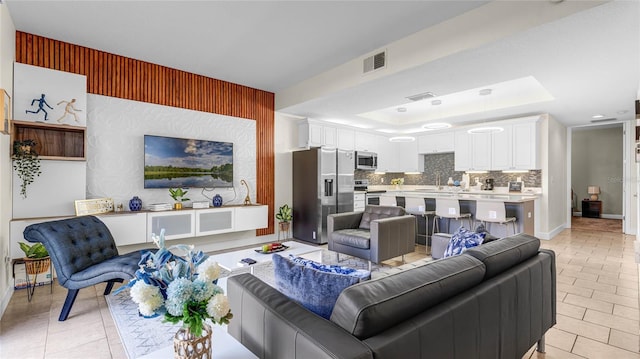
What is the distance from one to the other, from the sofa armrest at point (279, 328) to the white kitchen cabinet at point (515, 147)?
647cm

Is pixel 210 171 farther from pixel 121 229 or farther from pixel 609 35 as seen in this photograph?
pixel 609 35

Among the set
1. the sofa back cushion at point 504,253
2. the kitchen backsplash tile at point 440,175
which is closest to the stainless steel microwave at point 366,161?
the kitchen backsplash tile at point 440,175

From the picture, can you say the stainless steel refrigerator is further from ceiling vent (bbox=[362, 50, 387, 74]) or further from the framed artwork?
the framed artwork

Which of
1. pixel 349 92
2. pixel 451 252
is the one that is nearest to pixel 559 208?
pixel 349 92

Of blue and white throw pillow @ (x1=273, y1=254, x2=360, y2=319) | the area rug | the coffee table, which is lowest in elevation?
the area rug

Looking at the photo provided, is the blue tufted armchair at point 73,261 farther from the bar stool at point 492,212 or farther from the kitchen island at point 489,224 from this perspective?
the bar stool at point 492,212

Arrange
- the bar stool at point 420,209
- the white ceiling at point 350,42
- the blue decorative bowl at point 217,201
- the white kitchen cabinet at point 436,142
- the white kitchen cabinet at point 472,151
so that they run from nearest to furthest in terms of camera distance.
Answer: the white ceiling at point 350,42 < the blue decorative bowl at point 217,201 < the bar stool at point 420,209 < the white kitchen cabinet at point 472,151 < the white kitchen cabinet at point 436,142

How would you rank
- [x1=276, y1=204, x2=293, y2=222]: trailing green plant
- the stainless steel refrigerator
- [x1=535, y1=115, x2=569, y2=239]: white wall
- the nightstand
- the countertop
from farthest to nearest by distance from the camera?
the nightstand
[x1=535, y1=115, x2=569, y2=239]: white wall
[x1=276, y1=204, x2=293, y2=222]: trailing green plant
the stainless steel refrigerator
the countertop

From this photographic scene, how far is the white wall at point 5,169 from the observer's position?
294 cm

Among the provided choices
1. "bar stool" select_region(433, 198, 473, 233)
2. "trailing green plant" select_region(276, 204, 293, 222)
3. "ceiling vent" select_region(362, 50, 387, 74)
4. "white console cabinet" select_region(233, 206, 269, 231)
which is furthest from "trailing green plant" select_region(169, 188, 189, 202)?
"bar stool" select_region(433, 198, 473, 233)

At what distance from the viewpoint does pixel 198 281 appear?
1.11m

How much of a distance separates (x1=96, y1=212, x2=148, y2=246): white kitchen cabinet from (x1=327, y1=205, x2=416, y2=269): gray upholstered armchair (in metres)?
2.53

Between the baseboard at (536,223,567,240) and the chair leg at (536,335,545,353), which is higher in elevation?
the baseboard at (536,223,567,240)

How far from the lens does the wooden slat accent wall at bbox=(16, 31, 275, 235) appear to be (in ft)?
12.5
